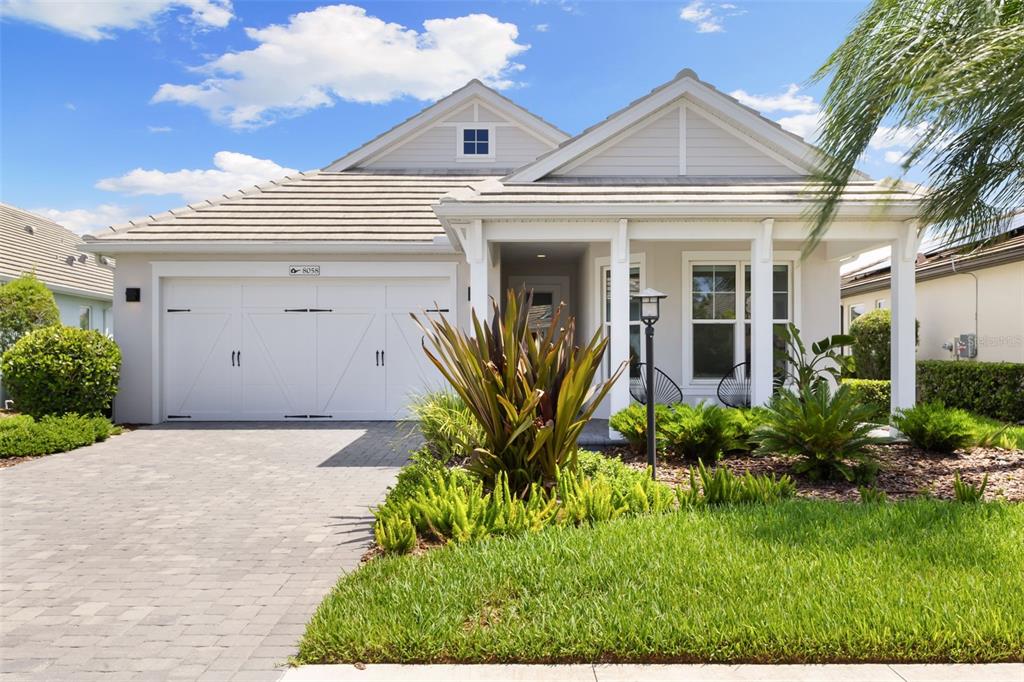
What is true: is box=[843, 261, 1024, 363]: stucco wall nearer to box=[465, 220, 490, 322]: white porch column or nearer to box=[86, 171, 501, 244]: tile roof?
box=[465, 220, 490, 322]: white porch column

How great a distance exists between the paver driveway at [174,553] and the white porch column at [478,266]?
2.29 meters

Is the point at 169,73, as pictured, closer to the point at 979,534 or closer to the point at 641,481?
the point at 641,481

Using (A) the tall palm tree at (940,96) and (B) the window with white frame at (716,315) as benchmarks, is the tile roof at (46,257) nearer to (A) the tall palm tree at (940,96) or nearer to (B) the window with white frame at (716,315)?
(B) the window with white frame at (716,315)

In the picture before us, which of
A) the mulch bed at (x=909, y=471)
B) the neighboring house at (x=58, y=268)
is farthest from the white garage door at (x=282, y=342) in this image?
the neighboring house at (x=58, y=268)

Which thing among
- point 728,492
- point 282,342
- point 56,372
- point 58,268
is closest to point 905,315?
point 728,492

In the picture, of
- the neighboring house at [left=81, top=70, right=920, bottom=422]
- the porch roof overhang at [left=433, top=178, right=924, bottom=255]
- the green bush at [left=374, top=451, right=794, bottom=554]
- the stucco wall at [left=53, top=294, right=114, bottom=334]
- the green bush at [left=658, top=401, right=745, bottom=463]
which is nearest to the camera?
the green bush at [left=374, top=451, right=794, bottom=554]

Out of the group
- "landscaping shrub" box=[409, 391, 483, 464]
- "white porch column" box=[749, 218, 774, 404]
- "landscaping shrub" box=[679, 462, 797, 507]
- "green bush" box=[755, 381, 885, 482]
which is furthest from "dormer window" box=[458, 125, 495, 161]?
"landscaping shrub" box=[679, 462, 797, 507]

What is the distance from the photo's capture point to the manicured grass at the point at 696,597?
3277 millimetres

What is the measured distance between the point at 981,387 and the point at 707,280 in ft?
17.7

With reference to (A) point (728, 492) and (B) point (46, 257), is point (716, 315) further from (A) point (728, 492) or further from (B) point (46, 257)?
(B) point (46, 257)

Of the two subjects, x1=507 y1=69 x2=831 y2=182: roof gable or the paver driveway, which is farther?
x1=507 y1=69 x2=831 y2=182: roof gable

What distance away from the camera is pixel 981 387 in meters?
11.8

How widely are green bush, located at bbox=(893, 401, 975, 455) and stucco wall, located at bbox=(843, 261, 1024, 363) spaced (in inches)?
219

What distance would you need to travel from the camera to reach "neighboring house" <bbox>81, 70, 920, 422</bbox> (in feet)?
29.6
